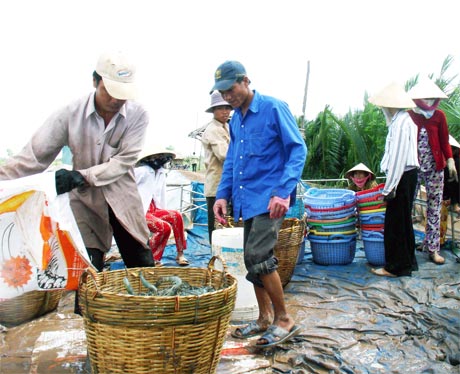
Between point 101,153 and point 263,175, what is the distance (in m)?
1.00

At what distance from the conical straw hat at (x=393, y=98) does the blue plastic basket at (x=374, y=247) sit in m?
1.31

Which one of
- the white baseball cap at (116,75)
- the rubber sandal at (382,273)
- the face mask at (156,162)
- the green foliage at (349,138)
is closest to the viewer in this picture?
the white baseball cap at (116,75)

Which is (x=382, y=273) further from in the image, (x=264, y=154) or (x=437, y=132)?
(x=264, y=154)

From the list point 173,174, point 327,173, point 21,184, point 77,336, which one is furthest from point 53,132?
point 327,173

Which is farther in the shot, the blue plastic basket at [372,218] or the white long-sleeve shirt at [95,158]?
the blue plastic basket at [372,218]

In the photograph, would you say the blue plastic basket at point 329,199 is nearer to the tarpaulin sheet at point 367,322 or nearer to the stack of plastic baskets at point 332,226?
the stack of plastic baskets at point 332,226

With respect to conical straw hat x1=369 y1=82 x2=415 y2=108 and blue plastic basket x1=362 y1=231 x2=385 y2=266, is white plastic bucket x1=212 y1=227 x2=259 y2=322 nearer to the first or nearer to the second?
blue plastic basket x1=362 y1=231 x2=385 y2=266

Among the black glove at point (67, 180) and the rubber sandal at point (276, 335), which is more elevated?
the black glove at point (67, 180)

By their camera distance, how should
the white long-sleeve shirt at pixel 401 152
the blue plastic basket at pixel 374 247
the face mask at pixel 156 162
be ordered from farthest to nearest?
the face mask at pixel 156 162
the blue plastic basket at pixel 374 247
the white long-sleeve shirt at pixel 401 152

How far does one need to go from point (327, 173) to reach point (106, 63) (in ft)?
30.7

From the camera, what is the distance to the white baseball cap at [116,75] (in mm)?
2426

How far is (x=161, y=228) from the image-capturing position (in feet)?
16.0

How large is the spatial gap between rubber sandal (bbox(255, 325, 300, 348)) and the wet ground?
58mm

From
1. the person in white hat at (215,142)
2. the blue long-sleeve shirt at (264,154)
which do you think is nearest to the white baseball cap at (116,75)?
the blue long-sleeve shirt at (264,154)
